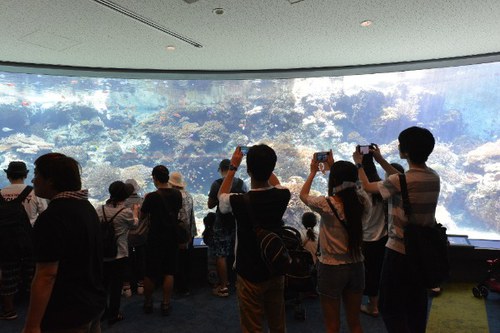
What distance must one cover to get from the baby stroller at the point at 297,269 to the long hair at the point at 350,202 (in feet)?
0.91

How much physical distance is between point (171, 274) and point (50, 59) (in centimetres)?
315

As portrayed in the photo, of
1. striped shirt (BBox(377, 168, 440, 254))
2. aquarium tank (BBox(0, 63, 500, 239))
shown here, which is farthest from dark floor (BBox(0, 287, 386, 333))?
aquarium tank (BBox(0, 63, 500, 239))

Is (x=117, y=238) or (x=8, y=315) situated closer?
(x=117, y=238)

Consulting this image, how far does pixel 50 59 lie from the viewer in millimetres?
3830

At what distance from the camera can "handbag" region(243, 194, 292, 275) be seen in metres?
1.29

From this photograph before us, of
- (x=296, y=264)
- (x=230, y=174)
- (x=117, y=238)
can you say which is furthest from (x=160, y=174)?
(x=296, y=264)

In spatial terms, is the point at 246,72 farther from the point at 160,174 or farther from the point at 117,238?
the point at 117,238

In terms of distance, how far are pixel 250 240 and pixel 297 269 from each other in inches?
10.9

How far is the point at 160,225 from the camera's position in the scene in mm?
2594

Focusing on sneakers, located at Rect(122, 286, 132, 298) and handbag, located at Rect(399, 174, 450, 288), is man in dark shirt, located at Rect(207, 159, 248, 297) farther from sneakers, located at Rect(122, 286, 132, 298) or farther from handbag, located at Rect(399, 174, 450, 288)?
handbag, located at Rect(399, 174, 450, 288)

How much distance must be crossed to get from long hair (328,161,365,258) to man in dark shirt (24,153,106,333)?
45.2 inches

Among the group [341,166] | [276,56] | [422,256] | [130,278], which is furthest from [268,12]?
[130,278]

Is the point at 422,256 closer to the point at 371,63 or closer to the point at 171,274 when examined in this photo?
the point at 171,274

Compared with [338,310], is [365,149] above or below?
above
